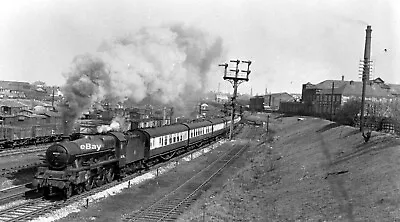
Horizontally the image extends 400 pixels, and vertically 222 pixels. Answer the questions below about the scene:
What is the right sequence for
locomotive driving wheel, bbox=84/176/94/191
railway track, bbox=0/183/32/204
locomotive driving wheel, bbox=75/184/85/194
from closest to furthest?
railway track, bbox=0/183/32/204 → locomotive driving wheel, bbox=75/184/85/194 → locomotive driving wheel, bbox=84/176/94/191

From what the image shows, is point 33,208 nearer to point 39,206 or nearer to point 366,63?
point 39,206

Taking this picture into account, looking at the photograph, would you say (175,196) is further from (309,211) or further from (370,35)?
(370,35)

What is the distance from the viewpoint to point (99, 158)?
21516 millimetres

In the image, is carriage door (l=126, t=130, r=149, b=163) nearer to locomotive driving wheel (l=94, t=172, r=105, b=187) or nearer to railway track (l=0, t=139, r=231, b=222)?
locomotive driving wheel (l=94, t=172, r=105, b=187)

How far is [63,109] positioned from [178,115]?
31772mm

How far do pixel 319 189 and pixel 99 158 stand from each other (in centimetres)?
1170

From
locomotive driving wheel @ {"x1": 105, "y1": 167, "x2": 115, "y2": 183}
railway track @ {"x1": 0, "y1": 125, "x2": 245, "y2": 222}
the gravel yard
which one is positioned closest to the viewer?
railway track @ {"x1": 0, "y1": 125, "x2": 245, "y2": 222}

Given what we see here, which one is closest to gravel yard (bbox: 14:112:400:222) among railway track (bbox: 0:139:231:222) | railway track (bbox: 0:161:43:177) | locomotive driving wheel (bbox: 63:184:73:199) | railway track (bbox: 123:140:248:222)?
railway track (bbox: 123:140:248:222)

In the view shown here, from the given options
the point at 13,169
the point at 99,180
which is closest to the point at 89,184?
the point at 99,180

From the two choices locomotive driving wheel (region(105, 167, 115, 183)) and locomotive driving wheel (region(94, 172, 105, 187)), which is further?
locomotive driving wheel (region(105, 167, 115, 183))

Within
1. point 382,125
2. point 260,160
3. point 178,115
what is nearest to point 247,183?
point 260,160

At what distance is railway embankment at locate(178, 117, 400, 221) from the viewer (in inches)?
636

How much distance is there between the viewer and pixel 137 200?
779 inches

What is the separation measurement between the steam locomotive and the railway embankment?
579 centimetres
